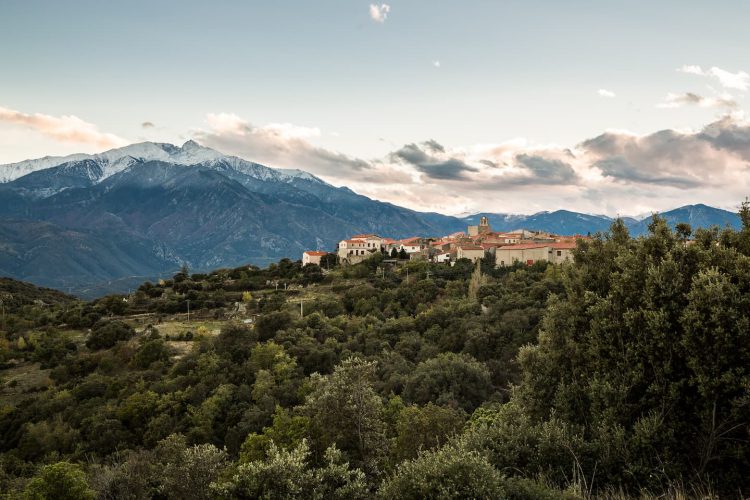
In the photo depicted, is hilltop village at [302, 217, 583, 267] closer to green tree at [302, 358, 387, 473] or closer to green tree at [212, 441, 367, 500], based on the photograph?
green tree at [302, 358, 387, 473]

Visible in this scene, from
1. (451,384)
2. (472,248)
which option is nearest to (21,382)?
(451,384)

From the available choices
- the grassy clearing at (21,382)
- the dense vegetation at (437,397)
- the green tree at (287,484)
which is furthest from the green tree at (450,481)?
the grassy clearing at (21,382)

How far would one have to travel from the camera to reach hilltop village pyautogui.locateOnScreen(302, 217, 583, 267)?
75.0 metres

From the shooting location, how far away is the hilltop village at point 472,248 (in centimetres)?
7500

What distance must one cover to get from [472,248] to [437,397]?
51620 mm

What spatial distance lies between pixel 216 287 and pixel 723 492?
79.2 metres

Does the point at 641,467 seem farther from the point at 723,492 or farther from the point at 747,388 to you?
the point at 747,388

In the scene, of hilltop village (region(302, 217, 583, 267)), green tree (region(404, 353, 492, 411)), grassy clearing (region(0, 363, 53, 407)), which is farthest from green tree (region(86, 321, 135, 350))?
hilltop village (region(302, 217, 583, 267))

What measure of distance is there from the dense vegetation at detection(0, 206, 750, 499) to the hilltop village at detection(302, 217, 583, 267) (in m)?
20.8

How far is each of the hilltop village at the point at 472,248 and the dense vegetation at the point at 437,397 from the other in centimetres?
2079

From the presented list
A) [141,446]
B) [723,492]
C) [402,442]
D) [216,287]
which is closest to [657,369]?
[723,492]

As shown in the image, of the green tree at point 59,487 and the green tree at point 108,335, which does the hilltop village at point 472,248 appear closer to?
the green tree at point 108,335

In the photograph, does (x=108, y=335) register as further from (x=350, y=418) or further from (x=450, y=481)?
(x=450, y=481)

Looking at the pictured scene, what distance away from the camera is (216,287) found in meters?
81.6
